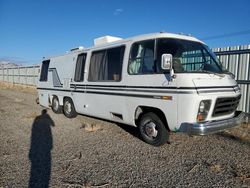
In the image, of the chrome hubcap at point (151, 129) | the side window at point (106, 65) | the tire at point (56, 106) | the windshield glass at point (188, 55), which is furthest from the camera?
the tire at point (56, 106)

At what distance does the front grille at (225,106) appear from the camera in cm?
551

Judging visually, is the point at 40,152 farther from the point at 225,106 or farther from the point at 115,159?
the point at 225,106

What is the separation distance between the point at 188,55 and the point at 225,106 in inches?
60.5

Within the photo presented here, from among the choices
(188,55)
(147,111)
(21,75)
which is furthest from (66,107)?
(21,75)

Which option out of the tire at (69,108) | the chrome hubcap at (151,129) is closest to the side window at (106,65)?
the chrome hubcap at (151,129)

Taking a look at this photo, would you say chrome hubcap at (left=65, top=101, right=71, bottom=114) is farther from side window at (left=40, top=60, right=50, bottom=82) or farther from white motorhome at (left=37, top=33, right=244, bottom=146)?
side window at (left=40, top=60, right=50, bottom=82)

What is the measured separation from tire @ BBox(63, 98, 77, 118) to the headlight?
5.38m

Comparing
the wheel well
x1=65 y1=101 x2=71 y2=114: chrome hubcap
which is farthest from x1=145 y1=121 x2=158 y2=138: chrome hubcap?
x1=65 y1=101 x2=71 y2=114: chrome hubcap

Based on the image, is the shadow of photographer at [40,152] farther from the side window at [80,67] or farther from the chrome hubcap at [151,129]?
the chrome hubcap at [151,129]

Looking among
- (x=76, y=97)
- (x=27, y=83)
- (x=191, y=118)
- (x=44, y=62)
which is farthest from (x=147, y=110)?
(x=27, y=83)

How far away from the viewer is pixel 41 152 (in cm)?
579

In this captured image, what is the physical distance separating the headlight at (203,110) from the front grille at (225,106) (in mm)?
254

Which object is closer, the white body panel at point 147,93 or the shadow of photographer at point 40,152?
the shadow of photographer at point 40,152

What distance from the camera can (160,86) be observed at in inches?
224
